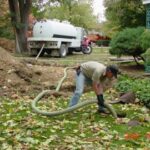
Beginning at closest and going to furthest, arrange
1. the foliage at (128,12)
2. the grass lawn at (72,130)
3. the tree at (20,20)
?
the grass lawn at (72,130) → the foliage at (128,12) → the tree at (20,20)

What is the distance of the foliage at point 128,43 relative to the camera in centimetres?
2120

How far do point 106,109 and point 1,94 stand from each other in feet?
13.0

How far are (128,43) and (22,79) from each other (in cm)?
803

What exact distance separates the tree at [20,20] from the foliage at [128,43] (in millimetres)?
11865

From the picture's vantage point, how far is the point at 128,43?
21.3m

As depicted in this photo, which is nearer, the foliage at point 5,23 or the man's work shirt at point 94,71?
the man's work shirt at point 94,71

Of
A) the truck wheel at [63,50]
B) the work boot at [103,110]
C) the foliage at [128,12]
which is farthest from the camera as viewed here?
the truck wheel at [63,50]

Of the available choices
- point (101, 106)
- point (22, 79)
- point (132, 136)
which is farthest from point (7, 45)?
point (132, 136)

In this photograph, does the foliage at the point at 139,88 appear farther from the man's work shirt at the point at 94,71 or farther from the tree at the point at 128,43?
the tree at the point at 128,43

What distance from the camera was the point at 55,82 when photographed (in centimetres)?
1524

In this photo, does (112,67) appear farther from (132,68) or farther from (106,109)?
(132,68)

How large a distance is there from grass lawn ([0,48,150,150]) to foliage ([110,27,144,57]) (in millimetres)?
10063

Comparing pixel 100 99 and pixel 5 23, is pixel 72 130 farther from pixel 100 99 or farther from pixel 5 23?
pixel 5 23

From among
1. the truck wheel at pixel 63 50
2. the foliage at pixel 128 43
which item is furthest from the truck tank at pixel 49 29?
the foliage at pixel 128 43
